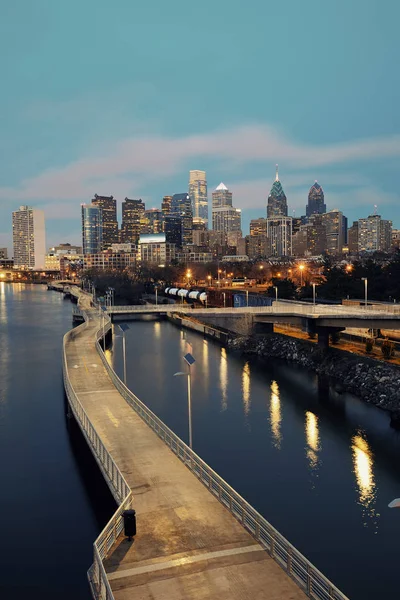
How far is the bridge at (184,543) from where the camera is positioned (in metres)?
14.6

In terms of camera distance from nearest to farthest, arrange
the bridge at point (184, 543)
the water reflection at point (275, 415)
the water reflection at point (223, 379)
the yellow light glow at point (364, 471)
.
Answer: the bridge at point (184, 543)
the yellow light glow at point (364, 471)
the water reflection at point (275, 415)
the water reflection at point (223, 379)

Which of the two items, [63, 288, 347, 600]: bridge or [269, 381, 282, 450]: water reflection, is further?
[269, 381, 282, 450]: water reflection

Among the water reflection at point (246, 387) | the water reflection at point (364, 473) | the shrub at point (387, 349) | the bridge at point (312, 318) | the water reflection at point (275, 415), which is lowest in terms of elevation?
the water reflection at point (364, 473)

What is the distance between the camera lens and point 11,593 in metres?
19.4

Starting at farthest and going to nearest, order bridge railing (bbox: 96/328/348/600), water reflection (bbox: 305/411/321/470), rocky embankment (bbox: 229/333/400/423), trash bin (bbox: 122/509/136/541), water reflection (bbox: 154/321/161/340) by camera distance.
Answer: water reflection (bbox: 154/321/161/340)
rocky embankment (bbox: 229/333/400/423)
water reflection (bbox: 305/411/321/470)
trash bin (bbox: 122/509/136/541)
bridge railing (bbox: 96/328/348/600)

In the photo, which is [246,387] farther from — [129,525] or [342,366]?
[129,525]

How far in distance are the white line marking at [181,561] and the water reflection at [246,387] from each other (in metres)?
23.0

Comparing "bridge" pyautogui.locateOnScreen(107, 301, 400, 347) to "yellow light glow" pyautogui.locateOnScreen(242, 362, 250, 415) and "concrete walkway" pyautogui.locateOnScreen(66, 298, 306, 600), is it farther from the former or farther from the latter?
"concrete walkway" pyautogui.locateOnScreen(66, 298, 306, 600)

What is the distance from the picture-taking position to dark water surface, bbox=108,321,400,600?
2164cm

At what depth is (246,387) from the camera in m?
47.8

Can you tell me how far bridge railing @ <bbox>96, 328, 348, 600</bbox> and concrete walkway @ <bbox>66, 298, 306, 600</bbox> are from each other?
240 millimetres

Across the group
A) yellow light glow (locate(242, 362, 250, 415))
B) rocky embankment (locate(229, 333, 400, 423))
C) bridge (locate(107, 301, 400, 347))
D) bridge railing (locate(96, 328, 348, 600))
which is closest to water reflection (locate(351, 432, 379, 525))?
rocky embankment (locate(229, 333, 400, 423))

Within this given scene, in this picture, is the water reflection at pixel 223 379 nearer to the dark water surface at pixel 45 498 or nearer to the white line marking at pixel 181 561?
the dark water surface at pixel 45 498

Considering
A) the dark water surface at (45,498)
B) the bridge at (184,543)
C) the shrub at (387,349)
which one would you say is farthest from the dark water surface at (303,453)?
the dark water surface at (45,498)
